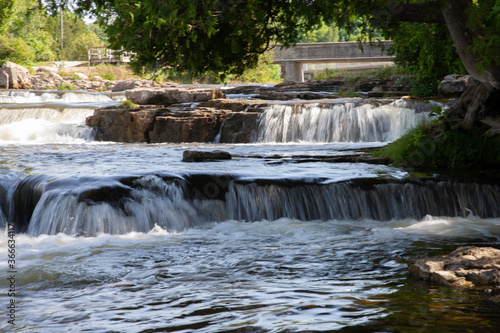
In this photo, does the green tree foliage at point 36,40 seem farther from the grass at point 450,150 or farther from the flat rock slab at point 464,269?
the flat rock slab at point 464,269

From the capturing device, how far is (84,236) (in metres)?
8.24

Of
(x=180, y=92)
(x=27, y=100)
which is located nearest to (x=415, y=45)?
(x=180, y=92)

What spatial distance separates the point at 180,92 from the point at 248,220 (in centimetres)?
1402

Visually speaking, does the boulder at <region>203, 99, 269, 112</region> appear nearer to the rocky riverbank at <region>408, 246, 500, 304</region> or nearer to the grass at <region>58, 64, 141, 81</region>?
the rocky riverbank at <region>408, 246, 500, 304</region>

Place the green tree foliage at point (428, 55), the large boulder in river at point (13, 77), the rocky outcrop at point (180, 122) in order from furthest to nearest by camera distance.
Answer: the large boulder in river at point (13, 77), the rocky outcrop at point (180, 122), the green tree foliage at point (428, 55)

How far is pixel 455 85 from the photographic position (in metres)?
19.1

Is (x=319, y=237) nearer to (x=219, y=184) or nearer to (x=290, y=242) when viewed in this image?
(x=290, y=242)

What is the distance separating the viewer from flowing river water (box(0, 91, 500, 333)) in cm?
438

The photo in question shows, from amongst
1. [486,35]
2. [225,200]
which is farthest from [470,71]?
[225,200]

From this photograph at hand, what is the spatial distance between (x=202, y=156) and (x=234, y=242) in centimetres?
537

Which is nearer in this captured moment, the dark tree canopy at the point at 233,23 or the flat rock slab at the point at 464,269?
the flat rock slab at the point at 464,269

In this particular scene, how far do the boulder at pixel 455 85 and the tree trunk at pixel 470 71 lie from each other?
27.7ft

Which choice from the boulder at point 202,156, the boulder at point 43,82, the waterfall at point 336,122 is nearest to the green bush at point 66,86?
the boulder at point 43,82

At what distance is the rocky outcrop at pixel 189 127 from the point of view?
1958 cm
